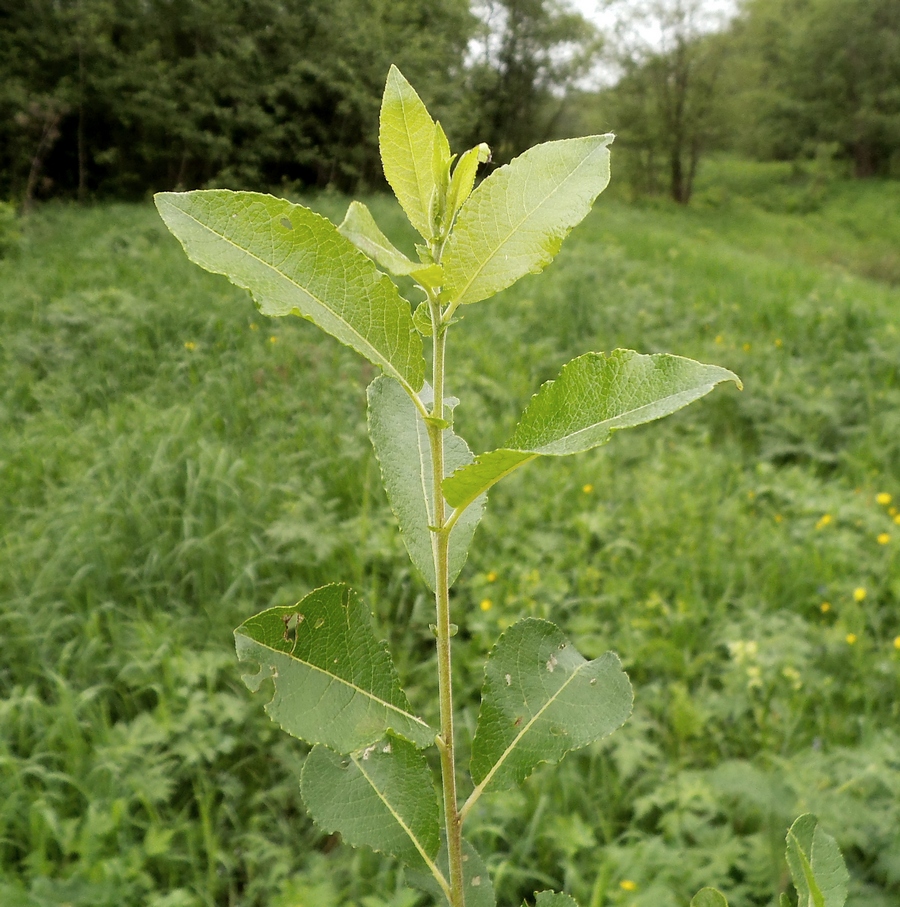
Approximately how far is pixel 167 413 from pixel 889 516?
348cm

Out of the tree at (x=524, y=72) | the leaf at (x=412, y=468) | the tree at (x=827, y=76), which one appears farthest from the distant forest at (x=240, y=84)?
the leaf at (x=412, y=468)

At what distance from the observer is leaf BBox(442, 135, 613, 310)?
17.9 inches

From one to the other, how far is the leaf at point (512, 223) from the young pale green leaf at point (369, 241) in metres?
0.04

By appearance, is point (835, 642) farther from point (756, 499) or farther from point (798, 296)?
point (798, 296)

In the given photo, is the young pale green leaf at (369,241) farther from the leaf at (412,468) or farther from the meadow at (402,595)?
the meadow at (402,595)

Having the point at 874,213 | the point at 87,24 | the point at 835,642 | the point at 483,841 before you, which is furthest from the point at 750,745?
the point at 874,213

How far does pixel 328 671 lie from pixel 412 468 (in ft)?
0.64

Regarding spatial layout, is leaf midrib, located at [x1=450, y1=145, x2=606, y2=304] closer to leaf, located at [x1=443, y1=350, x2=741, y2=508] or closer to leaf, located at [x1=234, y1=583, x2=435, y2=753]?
leaf, located at [x1=443, y1=350, x2=741, y2=508]

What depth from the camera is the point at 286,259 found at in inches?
17.2

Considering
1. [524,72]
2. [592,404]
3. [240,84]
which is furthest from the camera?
[524,72]

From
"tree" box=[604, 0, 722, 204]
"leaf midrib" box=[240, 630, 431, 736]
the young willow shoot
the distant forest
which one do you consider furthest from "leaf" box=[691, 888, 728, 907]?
"tree" box=[604, 0, 722, 204]

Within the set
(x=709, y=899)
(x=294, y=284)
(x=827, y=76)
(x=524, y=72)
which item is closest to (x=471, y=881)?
(x=709, y=899)

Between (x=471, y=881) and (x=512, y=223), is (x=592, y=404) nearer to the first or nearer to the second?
(x=512, y=223)

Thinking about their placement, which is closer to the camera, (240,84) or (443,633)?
(443,633)
